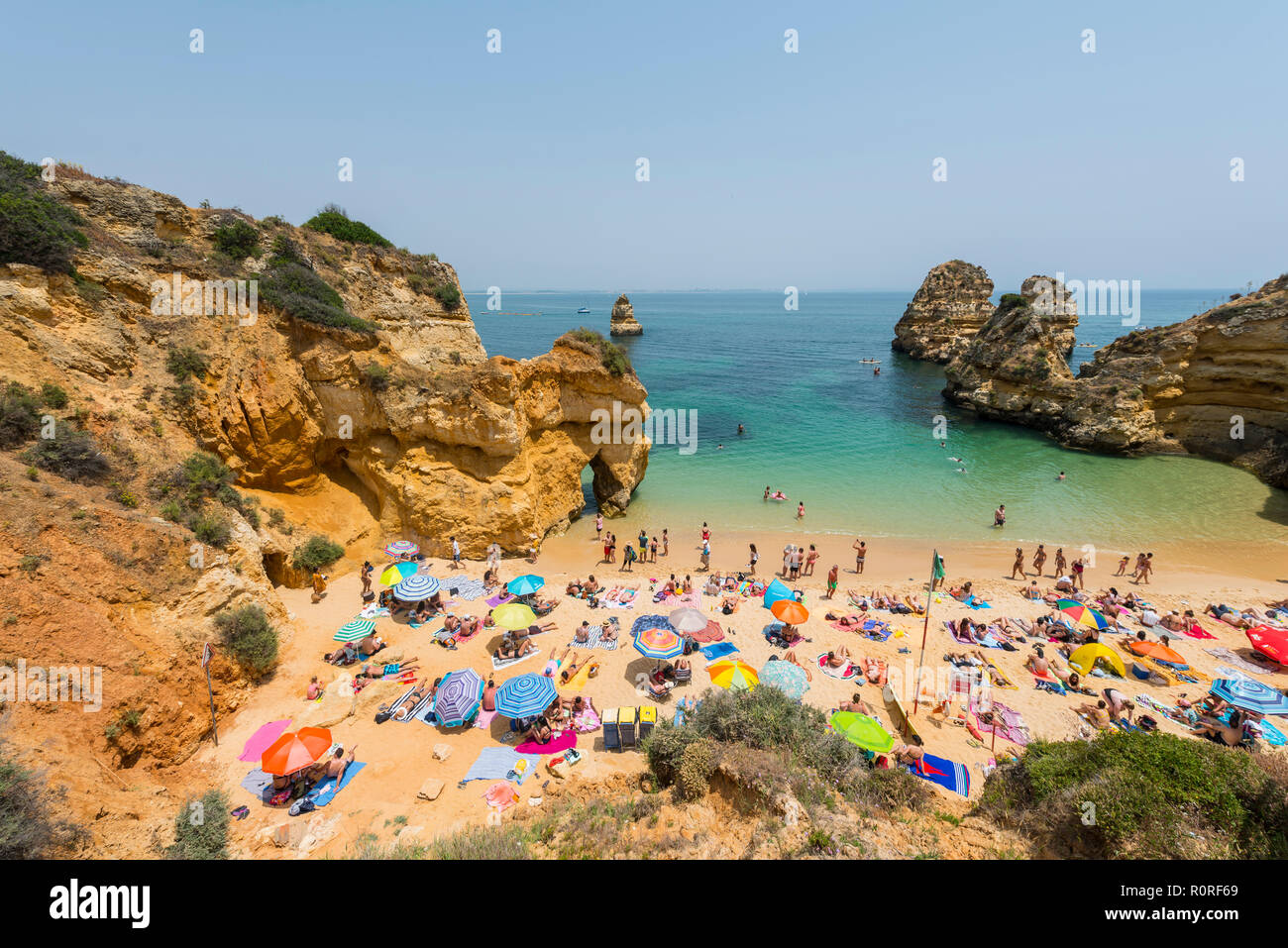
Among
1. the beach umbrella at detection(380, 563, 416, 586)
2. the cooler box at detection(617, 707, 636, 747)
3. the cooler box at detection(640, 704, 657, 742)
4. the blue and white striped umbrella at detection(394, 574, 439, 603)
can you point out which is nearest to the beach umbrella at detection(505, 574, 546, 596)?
the blue and white striped umbrella at detection(394, 574, 439, 603)

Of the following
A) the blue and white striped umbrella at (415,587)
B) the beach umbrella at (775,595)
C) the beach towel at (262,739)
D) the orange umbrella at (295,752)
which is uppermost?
the blue and white striped umbrella at (415,587)

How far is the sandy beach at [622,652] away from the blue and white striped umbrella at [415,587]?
3.20 feet

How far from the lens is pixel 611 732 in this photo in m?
9.74

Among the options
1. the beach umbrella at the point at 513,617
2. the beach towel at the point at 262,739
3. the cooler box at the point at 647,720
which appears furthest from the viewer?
the beach umbrella at the point at 513,617

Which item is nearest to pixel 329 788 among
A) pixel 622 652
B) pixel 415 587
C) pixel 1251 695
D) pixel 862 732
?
pixel 415 587

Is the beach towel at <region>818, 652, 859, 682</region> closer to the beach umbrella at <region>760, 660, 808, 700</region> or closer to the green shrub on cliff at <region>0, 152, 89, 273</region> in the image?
the beach umbrella at <region>760, 660, 808, 700</region>

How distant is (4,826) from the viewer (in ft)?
16.9

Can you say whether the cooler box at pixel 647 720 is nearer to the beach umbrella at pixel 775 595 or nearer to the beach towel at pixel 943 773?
the beach towel at pixel 943 773

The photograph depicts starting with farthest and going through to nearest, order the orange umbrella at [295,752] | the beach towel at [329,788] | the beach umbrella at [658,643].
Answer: the beach umbrella at [658,643] → the beach towel at [329,788] → the orange umbrella at [295,752]

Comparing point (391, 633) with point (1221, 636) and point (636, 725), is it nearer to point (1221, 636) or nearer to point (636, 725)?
point (636, 725)

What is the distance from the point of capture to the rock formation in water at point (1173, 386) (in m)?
26.6

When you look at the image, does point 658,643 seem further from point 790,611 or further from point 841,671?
point 841,671

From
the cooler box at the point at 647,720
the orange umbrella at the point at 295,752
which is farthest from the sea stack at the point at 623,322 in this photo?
the orange umbrella at the point at 295,752

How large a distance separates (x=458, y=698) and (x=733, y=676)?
221 inches
